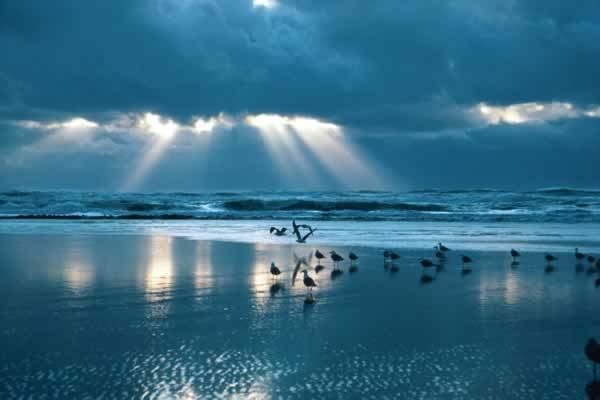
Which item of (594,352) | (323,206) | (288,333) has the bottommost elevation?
(288,333)

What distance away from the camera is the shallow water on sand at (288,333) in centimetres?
596

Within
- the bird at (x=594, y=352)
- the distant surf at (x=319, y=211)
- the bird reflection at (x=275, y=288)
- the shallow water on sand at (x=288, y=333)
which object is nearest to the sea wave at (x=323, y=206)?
the distant surf at (x=319, y=211)

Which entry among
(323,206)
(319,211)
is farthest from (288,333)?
(323,206)

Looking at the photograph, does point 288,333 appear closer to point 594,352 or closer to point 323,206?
point 594,352

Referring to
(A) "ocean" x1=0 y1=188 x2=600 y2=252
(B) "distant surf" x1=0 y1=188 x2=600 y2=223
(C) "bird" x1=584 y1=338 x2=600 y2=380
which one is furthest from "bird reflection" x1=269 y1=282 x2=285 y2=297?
(B) "distant surf" x1=0 y1=188 x2=600 y2=223

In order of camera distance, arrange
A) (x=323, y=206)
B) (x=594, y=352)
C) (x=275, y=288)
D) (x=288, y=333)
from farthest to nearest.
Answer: (x=323, y=206), (x=275, y=288), (x=288, y=333), (x=594, y=352)

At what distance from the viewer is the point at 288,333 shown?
314 inches

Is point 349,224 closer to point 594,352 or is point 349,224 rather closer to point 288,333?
point 288,333

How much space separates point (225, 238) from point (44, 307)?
14.2 m

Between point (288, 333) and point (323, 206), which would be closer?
point (288, 333)

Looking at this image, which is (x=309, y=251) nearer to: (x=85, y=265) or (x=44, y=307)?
(x=85, y=265)

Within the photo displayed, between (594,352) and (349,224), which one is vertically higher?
(594,352)

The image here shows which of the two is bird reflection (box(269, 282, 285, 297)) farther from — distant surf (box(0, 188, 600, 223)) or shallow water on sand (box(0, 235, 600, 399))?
distant surf (box(0, 188, 600, 223))

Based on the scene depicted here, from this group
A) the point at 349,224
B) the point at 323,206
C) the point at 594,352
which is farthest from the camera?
the point at 323,206
